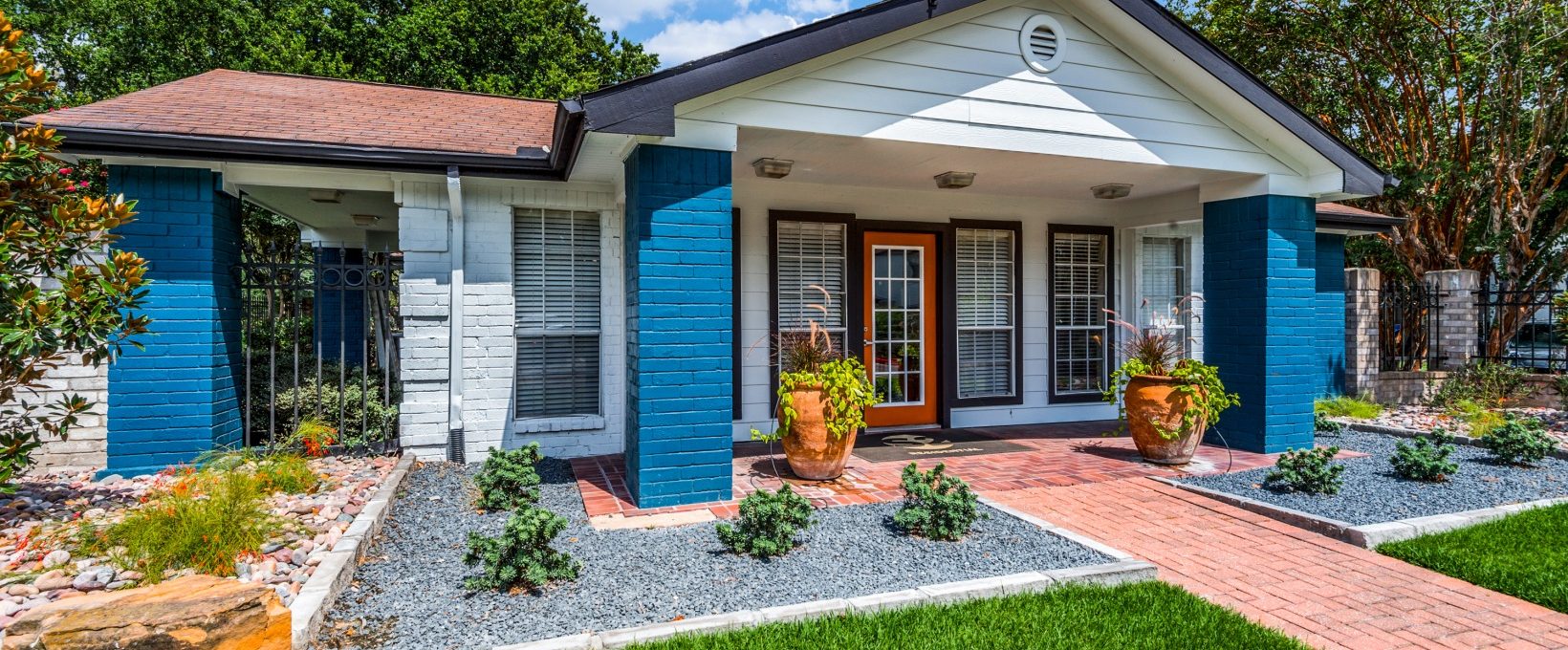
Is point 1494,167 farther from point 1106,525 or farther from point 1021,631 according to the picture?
point 1021,631

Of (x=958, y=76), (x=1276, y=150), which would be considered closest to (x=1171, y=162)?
(x=1276, y=150)

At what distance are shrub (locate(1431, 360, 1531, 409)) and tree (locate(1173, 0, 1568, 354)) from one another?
208 centimetres

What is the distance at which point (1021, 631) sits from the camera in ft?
9.67

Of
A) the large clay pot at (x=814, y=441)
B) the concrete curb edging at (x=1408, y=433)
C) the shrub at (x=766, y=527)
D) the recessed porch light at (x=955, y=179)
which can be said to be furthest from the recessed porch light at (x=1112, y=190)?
the shrub at (x=766, y=527)

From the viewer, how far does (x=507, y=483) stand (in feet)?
15.6

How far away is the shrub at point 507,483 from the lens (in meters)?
4.68

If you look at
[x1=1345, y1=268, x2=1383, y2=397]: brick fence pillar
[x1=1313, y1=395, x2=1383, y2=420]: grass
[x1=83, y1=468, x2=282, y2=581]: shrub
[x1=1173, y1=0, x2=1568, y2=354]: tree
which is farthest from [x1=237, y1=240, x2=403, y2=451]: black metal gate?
[x1=1173, y1=0, x2=1568, y2=354]: tree

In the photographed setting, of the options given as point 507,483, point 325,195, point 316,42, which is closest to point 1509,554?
point 507,483

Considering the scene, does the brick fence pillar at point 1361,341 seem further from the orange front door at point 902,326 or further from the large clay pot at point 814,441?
the large clay pot at point 814,441

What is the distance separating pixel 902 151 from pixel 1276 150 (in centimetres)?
341

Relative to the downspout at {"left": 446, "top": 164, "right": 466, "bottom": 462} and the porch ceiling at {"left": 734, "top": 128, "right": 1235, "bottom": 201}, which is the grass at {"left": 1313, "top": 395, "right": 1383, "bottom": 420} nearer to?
the porch ceiling at {"left": 734, "top": 128, "right": 1235, "bottom": 201}

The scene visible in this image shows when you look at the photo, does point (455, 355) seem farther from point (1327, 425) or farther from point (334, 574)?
point (1327, 425)

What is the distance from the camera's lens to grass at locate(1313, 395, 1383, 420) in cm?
862

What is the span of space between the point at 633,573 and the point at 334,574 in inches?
49.6
